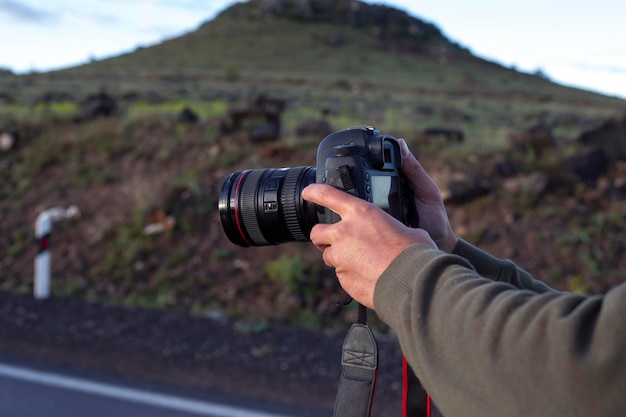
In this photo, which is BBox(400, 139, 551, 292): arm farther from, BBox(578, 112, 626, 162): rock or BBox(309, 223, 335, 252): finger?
BBox(578, 112, 626, 162): rock

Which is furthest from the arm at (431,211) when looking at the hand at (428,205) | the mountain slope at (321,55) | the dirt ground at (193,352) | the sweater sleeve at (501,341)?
the mountain slope at (321,55)

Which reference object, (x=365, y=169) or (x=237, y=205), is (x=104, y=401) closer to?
(x=237, y=205)

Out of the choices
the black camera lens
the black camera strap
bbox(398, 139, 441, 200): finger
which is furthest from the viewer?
bbox(398, 139, 441, 200): finger

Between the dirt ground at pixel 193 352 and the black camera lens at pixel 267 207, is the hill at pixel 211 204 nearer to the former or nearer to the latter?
the dirt ground at pixel 193 352

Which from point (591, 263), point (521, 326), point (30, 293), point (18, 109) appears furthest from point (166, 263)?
point (18, 109)

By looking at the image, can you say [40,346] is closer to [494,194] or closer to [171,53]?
[494,194]

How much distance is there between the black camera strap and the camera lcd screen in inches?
10.9

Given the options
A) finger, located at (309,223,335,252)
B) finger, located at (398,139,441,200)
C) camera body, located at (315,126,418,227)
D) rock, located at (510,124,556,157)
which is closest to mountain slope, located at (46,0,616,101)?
rock, located at (510,124,556,157)

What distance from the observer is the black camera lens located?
1.95m

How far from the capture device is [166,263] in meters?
7.42

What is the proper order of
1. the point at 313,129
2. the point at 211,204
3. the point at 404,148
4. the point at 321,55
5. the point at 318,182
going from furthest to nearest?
the point at 321,55 → the point at 313,129 → the point at 211,204 → the point at 404,148 → the point at 318,182

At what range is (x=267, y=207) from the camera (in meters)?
2.02

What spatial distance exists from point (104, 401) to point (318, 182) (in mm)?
3246

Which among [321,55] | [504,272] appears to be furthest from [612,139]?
[321,55]
